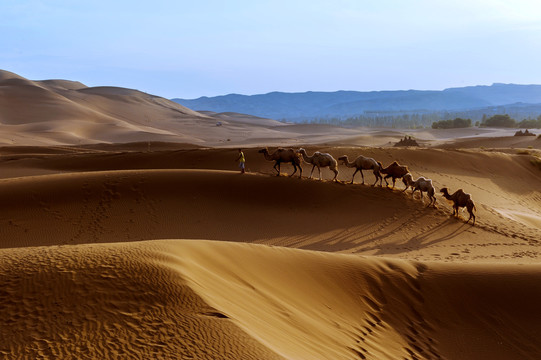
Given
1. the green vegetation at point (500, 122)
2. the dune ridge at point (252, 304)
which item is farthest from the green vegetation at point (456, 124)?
the dune ridge at point (252, 304)

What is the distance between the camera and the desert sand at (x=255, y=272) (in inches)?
217

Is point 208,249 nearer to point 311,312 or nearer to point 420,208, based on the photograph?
point 311,312

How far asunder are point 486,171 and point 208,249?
82.8ft

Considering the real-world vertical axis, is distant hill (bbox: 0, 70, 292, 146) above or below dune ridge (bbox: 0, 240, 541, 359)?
above

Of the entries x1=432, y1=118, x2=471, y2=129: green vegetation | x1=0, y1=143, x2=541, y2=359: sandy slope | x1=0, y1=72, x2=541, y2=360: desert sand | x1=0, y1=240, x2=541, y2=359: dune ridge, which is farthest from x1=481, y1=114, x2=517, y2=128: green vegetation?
x1=0, y1=240, x2=541, y2=359: dune ridge

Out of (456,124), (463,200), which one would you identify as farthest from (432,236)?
(456,124)

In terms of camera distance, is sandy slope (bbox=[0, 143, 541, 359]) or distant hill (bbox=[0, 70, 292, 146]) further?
distant hill (bbox=[0, 70, 292, 146])

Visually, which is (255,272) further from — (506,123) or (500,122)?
(506,123)

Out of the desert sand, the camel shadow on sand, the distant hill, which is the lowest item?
the camel shadow on sand

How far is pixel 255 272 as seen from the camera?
870 centimetres

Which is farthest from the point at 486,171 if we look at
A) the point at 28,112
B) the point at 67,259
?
the point at 28,112

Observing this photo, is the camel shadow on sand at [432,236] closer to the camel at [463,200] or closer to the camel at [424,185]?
the camel at [463,200]

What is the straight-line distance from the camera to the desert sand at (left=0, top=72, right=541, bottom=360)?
552cm

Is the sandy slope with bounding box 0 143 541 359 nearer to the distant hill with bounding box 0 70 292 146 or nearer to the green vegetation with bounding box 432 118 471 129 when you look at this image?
the distant hill with bounding box 0 70 292 146
